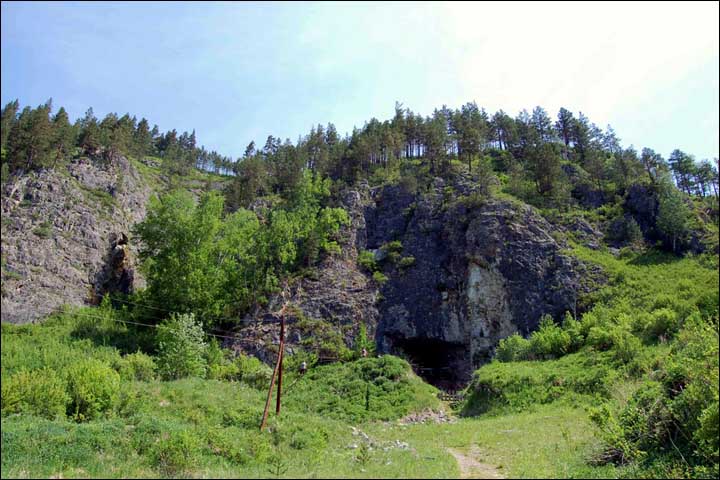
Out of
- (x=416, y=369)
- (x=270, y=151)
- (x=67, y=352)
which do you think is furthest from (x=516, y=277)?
(x=270, y=151)

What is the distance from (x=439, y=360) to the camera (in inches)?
1617

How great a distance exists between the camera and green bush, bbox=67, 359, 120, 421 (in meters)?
17.5

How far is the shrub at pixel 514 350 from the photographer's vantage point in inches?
1259

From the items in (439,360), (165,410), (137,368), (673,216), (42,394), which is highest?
(673,216)

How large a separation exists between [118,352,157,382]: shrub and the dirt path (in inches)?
817

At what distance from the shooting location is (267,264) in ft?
145

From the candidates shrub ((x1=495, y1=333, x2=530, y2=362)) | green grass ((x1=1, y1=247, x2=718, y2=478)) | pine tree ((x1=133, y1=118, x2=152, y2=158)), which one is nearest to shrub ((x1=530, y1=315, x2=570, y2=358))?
shrub ((x1=495, y1=333, x2=530, y2=362))

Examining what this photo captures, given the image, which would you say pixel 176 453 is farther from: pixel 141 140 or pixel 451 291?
pixel 141 140

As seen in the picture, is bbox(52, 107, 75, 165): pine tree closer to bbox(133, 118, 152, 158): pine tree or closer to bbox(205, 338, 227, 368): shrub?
bbox(205, 338, 227, 368): shrub

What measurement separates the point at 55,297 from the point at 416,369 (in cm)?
2895

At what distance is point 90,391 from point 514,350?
27.7 metres

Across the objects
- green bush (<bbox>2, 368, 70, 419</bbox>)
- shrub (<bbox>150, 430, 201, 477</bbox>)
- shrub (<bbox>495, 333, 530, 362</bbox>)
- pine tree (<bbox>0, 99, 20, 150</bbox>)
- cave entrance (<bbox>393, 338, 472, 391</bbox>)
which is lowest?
cave entrance (<bbox>393, 338, 472, 391</bbox>)

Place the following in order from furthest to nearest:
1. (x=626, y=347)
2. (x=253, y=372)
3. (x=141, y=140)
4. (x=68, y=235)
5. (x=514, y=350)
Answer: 1. (x=141, y=140)
2. (x=68, y=235)
3. (x=514, y=350)
4. (x=253, y=372)
5. (x=626, y=347)

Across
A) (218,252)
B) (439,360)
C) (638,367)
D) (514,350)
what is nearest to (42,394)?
(638,367)
